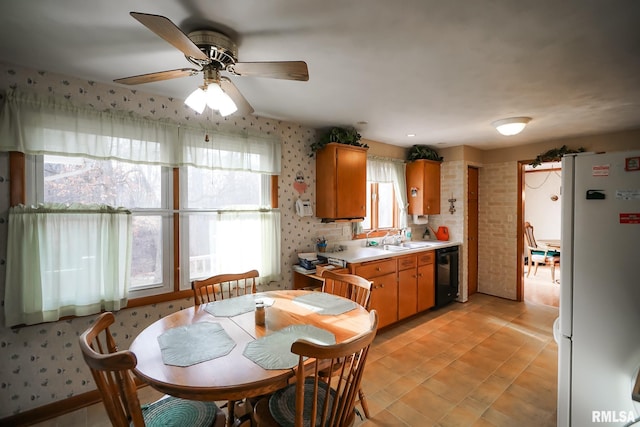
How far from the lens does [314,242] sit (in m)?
3.50

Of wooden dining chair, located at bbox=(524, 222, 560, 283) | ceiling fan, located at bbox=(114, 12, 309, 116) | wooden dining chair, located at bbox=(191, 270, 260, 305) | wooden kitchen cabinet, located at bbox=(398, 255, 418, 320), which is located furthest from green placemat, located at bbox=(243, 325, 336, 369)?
wooden dining chair, located at bbox=(524, 222, 560, 283)

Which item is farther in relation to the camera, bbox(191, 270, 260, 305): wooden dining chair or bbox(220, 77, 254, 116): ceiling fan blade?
bbox(191, 270, 260, 305): wooden dining chair

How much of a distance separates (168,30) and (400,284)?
10.7ft

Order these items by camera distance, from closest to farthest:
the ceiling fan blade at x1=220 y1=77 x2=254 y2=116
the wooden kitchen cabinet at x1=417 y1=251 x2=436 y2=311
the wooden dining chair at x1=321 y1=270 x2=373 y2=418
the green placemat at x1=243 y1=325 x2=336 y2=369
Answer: the green placemat at x1=243 y1=325 x2=336 y2=369 → the ceiling fan blade at x1=220 y1=77 x2=254 y2=116 → the wooden dining chair at x1=321 y1=270 x2=373 y2=418 → the wooden kitchen cabinet at x1=417 y1=251 x2=436 y2=311

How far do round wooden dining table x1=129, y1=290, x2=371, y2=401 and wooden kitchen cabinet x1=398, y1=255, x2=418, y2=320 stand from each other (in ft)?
5.81

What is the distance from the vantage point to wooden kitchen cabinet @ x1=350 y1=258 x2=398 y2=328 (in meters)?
3.19

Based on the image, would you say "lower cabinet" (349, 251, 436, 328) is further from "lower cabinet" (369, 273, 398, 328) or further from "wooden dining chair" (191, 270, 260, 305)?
"wooden dining chair" (191, 270, 260, 305)

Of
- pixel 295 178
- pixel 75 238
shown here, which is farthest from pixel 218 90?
pixel 295 178

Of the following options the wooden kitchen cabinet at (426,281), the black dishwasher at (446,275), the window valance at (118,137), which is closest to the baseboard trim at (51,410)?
the window valance at (118,137)

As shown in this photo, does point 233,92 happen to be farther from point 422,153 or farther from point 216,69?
point 422,153

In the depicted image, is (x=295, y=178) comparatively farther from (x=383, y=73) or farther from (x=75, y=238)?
(x=75, y=238)

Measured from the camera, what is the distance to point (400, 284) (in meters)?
3.54

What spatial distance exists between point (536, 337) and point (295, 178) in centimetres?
318

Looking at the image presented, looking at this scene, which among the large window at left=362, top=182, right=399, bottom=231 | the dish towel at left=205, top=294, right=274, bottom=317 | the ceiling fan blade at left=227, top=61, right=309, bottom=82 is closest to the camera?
the ceiling fan blade at left=227, top=61, right=309, bottom=82
